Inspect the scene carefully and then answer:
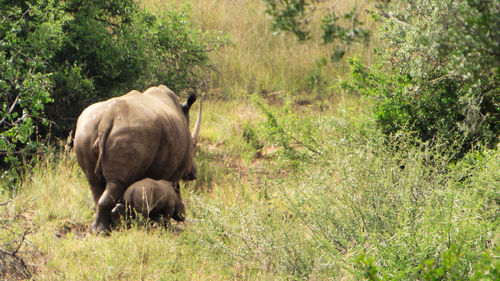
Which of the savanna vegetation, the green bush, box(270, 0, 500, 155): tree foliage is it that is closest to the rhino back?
the savanna vegetation

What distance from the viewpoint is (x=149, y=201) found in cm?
662

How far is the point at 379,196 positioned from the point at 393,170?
50cm

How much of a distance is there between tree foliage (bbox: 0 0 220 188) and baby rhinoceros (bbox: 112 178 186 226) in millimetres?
2117

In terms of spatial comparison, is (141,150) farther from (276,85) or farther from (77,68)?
(276,85)

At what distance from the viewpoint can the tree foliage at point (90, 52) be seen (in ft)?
28.3

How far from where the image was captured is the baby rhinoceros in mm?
6578

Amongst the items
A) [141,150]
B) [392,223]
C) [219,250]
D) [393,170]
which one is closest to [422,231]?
[392,223]

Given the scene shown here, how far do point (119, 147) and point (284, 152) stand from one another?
→ 2.78 meters

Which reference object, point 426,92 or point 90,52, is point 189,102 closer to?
point 90,52

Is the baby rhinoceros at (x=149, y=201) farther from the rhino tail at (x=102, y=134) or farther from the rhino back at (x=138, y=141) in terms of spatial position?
the rhino tail at (x=102, y=134)

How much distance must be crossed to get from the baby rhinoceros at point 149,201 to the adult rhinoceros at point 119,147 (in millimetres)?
175

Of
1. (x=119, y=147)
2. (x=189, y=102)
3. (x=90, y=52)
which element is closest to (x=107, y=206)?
(x=119, y=147)

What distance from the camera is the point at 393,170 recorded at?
5.95 meters

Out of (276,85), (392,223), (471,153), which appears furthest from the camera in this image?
(276,85)
